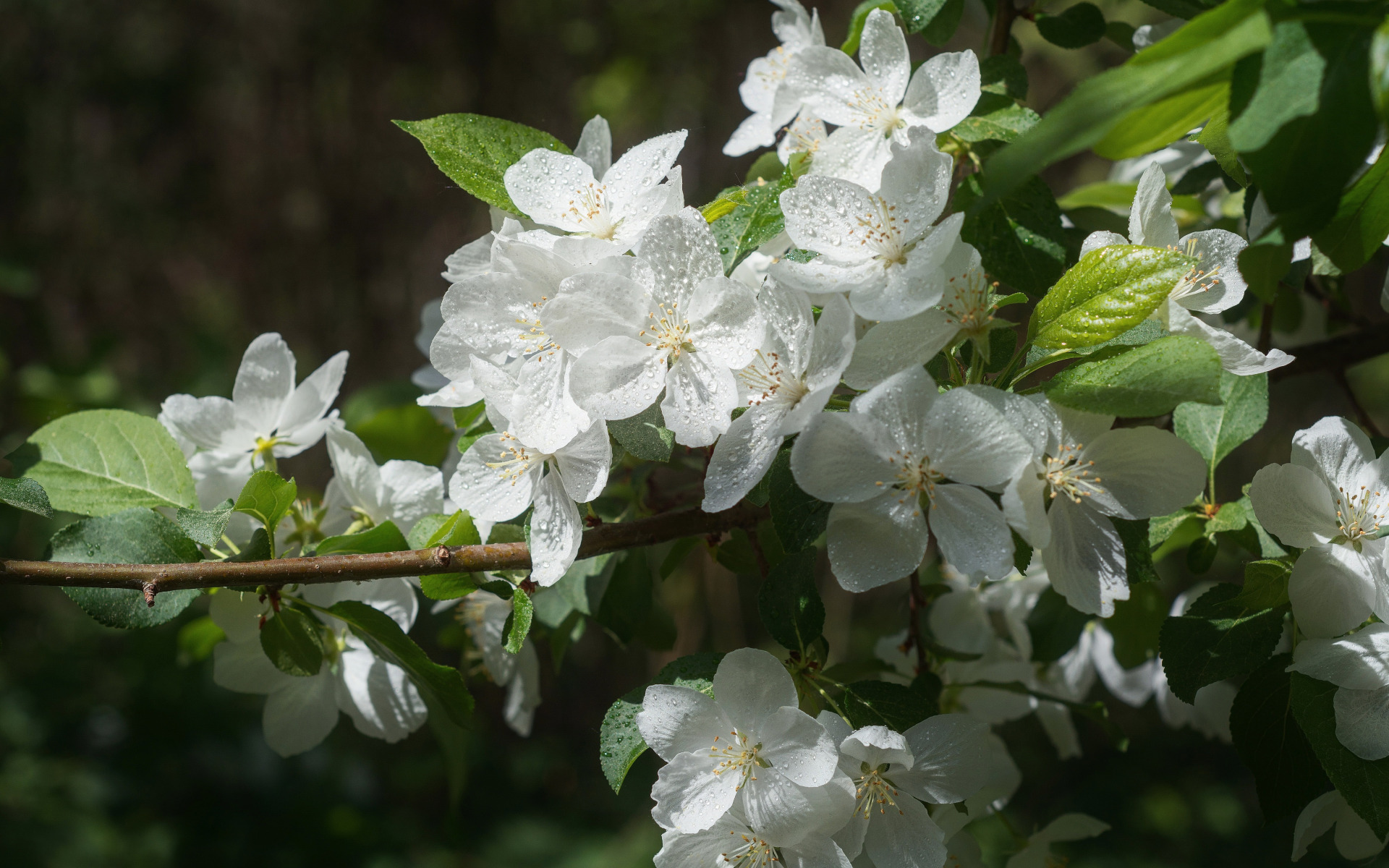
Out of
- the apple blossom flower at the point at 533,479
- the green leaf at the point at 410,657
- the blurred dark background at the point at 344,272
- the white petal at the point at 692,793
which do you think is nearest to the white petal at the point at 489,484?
the apple blossom flower at the point at 533,479

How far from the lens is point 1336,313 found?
1006 mm

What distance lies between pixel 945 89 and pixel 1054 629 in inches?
21.2

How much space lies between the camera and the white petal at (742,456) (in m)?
0.54

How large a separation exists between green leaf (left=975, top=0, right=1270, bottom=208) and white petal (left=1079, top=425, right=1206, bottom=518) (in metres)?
0.21

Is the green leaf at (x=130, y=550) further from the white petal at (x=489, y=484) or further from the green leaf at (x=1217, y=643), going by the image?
the green leaf at (x=1217, y=643)

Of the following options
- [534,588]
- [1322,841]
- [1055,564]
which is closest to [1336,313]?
[1322,841]

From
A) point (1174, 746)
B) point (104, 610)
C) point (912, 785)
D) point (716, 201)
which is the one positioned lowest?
point (1174, 746)

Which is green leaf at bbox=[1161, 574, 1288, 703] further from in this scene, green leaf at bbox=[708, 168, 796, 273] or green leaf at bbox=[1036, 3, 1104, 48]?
green leaf at bbox=[1036, 3, 1104, 48]

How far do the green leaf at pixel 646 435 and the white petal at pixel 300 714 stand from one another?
1.35 ft

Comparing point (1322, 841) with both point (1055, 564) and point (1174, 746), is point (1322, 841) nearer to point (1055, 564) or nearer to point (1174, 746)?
point (1055, 564)

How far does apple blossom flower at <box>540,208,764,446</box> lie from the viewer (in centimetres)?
55

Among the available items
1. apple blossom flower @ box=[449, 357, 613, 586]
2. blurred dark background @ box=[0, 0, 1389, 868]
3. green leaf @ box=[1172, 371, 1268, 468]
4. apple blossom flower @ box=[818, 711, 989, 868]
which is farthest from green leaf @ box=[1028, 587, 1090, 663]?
blurred dark background @ box=[0, 0, 1389, 868]

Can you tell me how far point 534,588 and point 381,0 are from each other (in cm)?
358

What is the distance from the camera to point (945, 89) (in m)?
0.68
